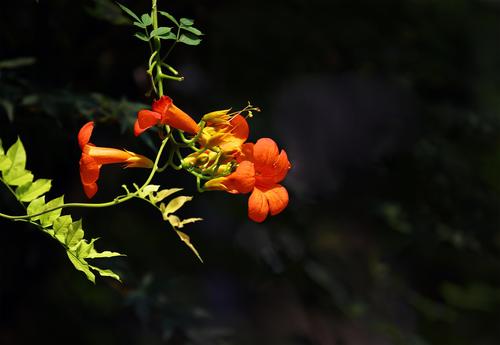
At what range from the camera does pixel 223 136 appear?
130cm

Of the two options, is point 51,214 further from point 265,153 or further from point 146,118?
point 265,153

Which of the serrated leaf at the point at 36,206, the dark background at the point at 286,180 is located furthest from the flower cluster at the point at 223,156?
the dark background at the point at 286,180

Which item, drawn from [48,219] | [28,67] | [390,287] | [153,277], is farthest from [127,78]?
[390,287]

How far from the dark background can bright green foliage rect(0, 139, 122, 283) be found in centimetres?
59

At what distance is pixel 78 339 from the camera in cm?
294

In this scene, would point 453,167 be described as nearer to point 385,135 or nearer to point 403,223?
point 403,223

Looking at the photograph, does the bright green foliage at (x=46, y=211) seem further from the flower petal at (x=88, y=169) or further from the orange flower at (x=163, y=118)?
the orange flower at (x=163, y=118)

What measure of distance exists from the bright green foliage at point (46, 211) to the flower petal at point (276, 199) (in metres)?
0.29

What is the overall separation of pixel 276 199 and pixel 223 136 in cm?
13

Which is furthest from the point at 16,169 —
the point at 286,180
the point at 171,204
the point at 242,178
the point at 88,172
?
the point at 286,180

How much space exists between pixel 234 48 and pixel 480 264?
169 cm

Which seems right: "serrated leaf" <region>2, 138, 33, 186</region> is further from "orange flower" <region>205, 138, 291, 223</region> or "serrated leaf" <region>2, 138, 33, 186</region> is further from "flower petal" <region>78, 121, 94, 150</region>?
"orange flower" <region>205, 138, 291, 223</region>

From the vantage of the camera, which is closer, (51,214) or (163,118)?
(163,118)

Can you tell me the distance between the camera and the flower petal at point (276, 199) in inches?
50.5
